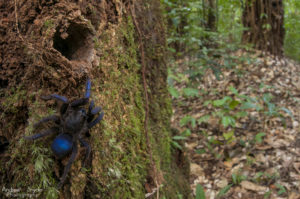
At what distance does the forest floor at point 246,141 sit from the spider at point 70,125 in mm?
2153

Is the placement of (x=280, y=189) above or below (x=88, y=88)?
below

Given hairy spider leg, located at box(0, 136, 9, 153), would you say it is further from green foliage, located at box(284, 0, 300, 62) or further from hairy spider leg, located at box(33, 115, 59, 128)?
green foliage, located at box(284, 0, 300, 62)

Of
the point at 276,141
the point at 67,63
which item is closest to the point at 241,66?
the point at 276,141

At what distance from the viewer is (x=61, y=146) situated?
4.83ft

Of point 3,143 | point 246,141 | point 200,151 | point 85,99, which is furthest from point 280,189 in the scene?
point 3,143

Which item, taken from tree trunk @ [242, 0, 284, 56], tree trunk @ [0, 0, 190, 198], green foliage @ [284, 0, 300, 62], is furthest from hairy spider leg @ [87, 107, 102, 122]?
green foliage @ [284, 0, 300, 62]

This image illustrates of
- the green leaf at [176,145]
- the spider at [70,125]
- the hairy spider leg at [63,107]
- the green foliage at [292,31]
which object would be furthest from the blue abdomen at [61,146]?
the green foliage at [292,31]

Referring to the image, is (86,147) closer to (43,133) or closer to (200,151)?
(43,133)

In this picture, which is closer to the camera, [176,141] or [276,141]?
[176,141]

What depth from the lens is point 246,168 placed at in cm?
397

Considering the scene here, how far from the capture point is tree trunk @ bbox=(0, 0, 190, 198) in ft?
5.11

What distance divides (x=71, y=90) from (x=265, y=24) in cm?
707

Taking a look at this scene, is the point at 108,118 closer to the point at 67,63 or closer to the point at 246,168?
the point at 67,63

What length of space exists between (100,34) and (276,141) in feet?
13.1
